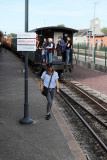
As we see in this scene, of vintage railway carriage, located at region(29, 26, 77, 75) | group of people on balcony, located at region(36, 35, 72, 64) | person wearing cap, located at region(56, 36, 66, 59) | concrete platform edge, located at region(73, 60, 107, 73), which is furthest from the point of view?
concrete platform edge, located at region(73, 60, 107, 73)

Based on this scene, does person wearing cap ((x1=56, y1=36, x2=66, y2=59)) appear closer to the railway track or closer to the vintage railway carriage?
the vintage railway carriage

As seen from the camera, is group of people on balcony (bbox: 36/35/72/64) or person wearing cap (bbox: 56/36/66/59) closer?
group of people on balcony (bbox: 36/35/72/64)

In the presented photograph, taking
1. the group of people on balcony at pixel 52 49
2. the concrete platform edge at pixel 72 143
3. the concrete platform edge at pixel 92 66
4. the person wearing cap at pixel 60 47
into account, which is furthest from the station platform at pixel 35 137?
the concrete platform edge at pixel 92 66

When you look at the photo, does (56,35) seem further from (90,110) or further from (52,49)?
(90,110)

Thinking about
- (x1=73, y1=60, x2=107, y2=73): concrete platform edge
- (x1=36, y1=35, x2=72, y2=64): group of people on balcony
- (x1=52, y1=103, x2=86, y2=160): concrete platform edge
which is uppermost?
(x1=36, y1=35, x2=72, y2=64): group of people on balcony

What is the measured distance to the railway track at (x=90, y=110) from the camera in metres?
7.23

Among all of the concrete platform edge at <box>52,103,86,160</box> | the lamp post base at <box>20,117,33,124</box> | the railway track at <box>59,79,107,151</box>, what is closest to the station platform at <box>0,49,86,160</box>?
the concrete platform edge at <box>52,103,86,160</box>

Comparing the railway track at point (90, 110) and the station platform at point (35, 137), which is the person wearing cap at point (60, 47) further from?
the station platform at point (35, 137)

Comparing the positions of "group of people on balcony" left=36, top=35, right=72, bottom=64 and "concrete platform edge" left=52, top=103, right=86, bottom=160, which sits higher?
"group of people on balcony" left=36, top=35, right=72, bottom=64

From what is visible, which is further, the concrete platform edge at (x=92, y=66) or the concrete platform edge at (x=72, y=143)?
the concrete platform edge at (x=92, y=66)

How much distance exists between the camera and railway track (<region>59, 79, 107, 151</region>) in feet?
23.7

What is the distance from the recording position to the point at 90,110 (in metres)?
9.80

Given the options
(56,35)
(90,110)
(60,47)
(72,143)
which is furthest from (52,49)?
(72,143)

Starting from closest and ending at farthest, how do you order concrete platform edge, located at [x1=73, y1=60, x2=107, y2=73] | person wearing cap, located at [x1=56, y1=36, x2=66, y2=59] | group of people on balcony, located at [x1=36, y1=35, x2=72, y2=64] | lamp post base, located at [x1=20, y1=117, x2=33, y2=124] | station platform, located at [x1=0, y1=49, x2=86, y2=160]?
1. station platform, located at [x1=0, y1=49, x2=86, y2=160]
2. lamp post base, located at [x1=20, y1=117, x2=33, y2=124]
3. group of people on balcony, located at [x1=36, y1=35, x2=72, y2=64]
4. person wearing cap, located at [x1=56, y1=36, x2=66, y2=59]
5. concrete platform edge, located at [x1=73, y1=60, x2=107, y2=73]
